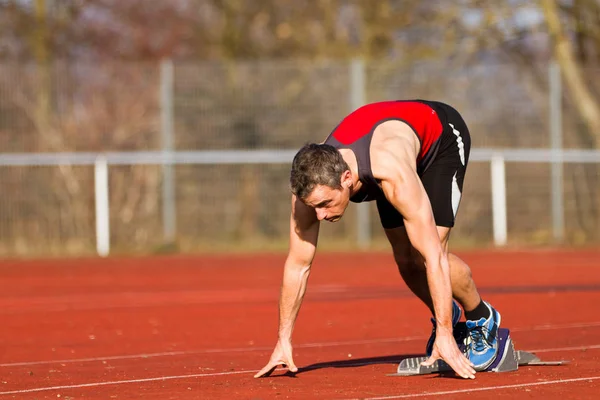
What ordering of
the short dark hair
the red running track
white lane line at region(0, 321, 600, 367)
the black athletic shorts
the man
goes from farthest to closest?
white lane line at region(0, 321, 600, 367) < the black athletic shorts < the red running track < the man < the short dark hair

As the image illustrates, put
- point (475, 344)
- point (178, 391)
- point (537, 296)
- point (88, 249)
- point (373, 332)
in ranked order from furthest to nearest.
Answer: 1. point (88, 249)
2. point (537, 296)
3. point (373, 332)
4. point (475, 344)
5. point (178, 391)

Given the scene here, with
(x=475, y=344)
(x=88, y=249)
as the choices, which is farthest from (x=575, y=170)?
(x=475, y=344)

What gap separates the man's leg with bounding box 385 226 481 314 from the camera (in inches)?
285

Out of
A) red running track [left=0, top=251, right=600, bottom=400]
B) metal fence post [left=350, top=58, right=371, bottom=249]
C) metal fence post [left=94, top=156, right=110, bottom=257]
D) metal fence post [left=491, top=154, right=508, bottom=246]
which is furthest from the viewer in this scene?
metal fence post [left=491, top=154, right=508, bottom=246]

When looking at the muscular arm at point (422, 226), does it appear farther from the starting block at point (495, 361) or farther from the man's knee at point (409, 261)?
the man's knee at point (409, 261)

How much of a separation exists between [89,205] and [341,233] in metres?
4.94

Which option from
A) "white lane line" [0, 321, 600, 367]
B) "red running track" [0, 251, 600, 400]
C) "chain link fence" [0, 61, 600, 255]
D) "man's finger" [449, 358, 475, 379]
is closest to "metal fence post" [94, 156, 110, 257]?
"chain link fence" [0, 61, 600, 255]

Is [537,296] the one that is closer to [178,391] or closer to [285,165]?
[178,391]

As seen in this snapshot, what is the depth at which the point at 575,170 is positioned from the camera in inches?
965

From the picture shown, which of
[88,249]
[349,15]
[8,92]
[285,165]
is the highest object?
[349,15]

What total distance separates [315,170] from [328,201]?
7.3 inches

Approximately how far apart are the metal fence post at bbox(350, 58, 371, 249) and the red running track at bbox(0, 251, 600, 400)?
320cm

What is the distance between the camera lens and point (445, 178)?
23.9 feet

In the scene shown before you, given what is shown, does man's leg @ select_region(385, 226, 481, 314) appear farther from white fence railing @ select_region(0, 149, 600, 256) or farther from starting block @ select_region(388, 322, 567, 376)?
white fence railing @ select_region(0, 149, 600, 256)
